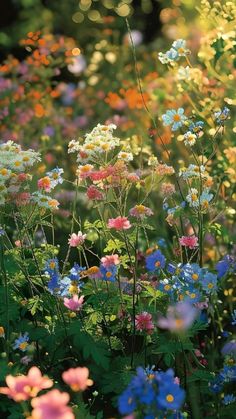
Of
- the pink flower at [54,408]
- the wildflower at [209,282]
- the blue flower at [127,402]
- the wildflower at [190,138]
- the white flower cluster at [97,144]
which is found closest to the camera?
the pink flower at [54,408]

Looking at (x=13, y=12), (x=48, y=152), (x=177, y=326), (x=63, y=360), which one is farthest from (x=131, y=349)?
(x=13, y=12)

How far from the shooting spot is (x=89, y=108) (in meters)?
6.82

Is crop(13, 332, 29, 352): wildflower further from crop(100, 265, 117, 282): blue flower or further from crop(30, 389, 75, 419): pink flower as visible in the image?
crop(30, 389, 75, 419): pink flower

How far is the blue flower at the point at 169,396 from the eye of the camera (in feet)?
5.07

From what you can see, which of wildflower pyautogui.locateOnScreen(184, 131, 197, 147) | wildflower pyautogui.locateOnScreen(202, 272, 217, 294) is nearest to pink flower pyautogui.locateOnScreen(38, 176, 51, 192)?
wildflower pyautogui.locateOnScreen(184, 131, 197, 147)

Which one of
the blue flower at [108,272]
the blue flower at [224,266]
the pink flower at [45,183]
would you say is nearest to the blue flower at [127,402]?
the blue flower at [108,272]

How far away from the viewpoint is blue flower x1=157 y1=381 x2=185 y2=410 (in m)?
1.55

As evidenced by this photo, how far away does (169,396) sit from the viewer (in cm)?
158

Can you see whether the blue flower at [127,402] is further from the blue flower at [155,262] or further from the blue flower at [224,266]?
the blue flower at [224,266]

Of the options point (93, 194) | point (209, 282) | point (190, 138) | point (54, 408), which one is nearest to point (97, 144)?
point (93, 194)

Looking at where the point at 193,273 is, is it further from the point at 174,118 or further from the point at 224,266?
the point at 174,118

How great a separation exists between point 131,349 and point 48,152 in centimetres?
322

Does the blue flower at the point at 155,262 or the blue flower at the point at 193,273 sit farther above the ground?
the blue flower at the point at 155,262

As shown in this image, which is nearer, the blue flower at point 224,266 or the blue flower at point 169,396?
the blue flower at point 169,396
